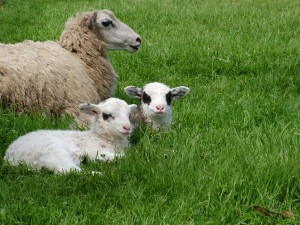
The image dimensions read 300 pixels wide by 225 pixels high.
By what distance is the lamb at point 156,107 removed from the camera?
5492mm

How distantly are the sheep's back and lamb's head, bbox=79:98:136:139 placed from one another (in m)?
1.25

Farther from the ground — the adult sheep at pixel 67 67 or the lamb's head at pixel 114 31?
the lamb's head at pixel 114 31

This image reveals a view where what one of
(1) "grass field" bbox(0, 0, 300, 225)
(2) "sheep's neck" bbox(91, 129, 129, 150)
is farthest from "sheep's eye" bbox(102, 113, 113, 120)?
(1) "grass field" bbox(0, 0, 300, 225)

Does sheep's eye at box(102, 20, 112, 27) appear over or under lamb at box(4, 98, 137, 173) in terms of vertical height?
over

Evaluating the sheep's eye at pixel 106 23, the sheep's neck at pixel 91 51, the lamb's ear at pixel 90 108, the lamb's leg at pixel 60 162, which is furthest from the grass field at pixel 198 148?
the sheep's eye at pixel 106 23

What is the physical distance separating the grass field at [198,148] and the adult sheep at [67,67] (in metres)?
0.30

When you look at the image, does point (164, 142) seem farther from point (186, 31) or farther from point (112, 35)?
point (186, 31)

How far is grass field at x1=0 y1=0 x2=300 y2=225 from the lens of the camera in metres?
3.75

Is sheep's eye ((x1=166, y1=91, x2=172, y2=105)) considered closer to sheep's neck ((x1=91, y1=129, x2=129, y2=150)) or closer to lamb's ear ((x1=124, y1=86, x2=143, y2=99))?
lamb's ear ((x1=124, y1=86, x2=143, y2=99))

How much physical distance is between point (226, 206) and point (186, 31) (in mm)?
7512

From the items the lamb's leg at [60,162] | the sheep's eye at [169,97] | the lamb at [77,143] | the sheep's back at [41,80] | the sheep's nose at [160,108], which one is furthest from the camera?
the sheep's back at [41,80]

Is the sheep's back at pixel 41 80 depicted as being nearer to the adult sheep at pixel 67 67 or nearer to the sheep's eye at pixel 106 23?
the adult sheep at pixel 67 67

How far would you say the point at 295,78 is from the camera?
7.48m

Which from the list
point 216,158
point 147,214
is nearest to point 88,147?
point 216,158
